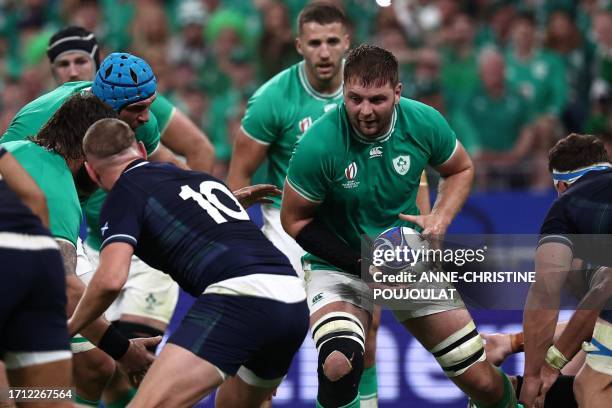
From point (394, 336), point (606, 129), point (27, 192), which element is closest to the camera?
point (27, 192)

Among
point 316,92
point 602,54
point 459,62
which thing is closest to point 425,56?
point 459,62

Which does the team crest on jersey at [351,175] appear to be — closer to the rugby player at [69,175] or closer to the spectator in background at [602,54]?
the rugby player at [69,175]

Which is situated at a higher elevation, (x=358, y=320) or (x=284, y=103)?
(x=284, y=103)

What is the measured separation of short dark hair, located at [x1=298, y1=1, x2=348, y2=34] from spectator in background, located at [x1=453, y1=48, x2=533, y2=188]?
12.6ft

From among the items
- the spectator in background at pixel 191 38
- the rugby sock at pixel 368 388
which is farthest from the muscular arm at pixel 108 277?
the spectator in background at pixel 191 38

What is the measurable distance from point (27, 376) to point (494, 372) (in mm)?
2934

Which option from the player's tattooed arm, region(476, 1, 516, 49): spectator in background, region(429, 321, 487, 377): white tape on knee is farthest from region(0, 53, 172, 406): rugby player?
region(476, 1, 516, 49): spectator in background

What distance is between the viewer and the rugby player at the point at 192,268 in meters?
5.78

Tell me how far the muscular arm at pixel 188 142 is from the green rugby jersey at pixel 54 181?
8.39ft

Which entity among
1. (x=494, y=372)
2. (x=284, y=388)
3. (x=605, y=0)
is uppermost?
(x=605, y=0)

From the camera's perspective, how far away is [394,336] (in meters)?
10.0

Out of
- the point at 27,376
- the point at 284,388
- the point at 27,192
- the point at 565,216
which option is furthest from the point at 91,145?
the point at 284,388

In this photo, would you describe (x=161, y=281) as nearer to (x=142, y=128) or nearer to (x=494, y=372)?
(x=142, y=128)

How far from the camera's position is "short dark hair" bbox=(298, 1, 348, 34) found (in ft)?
28.6
